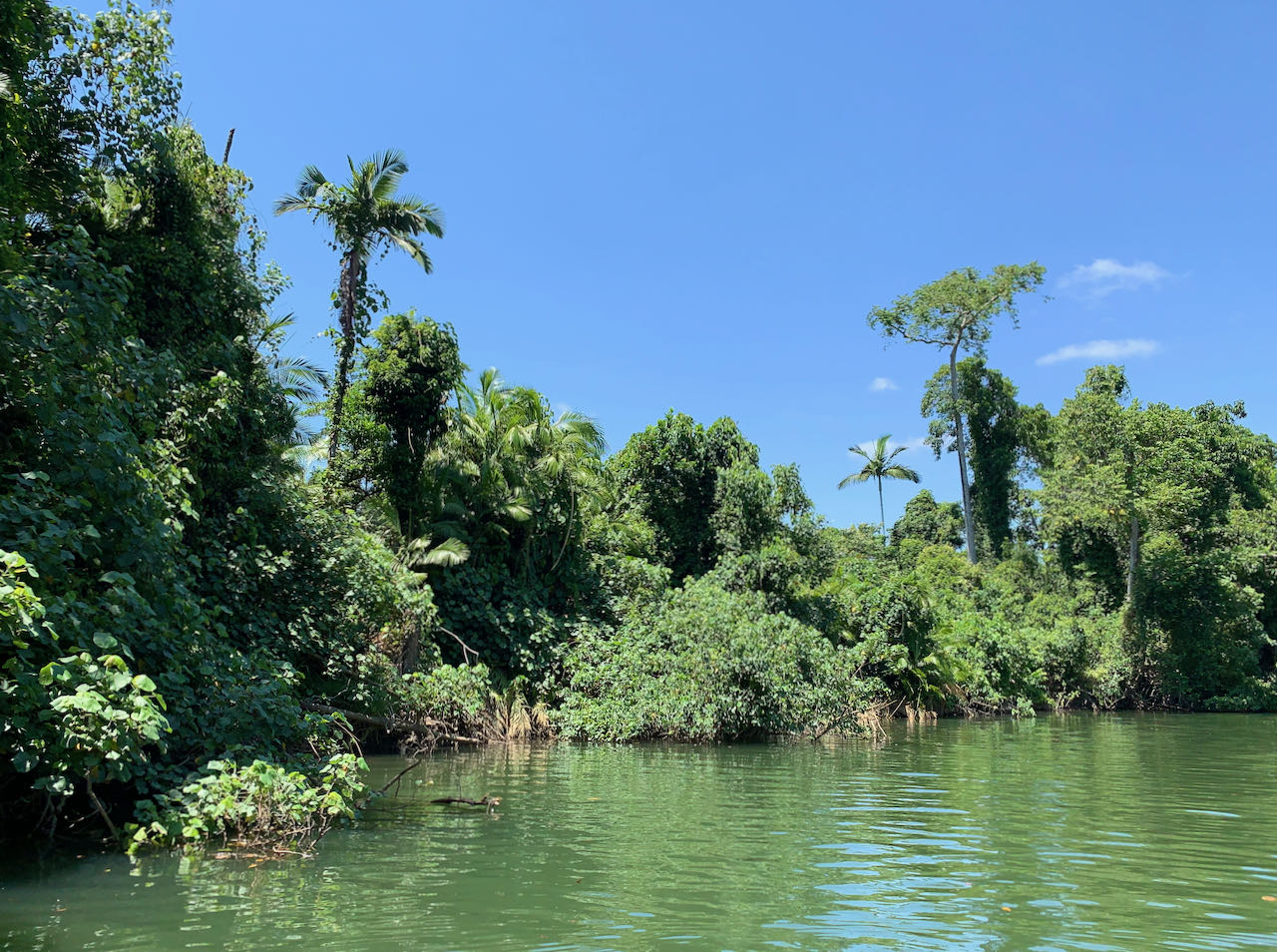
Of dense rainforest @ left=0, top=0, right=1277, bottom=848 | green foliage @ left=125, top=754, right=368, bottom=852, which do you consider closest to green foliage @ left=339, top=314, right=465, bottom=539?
dense rainforest @ left=0, top=0, right=1277, bottom=848

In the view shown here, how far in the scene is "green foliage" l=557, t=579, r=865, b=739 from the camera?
16625mm

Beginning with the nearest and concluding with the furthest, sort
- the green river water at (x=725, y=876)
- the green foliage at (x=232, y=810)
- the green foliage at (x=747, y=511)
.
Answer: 1. the green river water at (x=725, y=876)
2. the green foliage at (x=232, y=810)
3. the green foliage at (x=747, y=511)

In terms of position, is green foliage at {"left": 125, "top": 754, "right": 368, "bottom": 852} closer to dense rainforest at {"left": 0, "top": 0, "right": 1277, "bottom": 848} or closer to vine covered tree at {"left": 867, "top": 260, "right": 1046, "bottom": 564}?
dense rainforest at {"left": 0, "top": 0, "right": 1277, "bottom": 848}

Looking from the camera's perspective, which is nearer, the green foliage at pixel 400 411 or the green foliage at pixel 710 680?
the green foliage at pixel 710 680

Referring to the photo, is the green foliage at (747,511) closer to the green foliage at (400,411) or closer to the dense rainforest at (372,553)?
the dense rainforest at (372,553)

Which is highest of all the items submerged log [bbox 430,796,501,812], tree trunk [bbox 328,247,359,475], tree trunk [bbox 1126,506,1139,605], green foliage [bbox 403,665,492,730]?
tree trunk [bbox 328,247,359,475]

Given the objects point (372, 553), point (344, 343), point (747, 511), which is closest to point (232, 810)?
point (372, 553)

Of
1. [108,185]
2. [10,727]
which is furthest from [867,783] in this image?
[108,185]

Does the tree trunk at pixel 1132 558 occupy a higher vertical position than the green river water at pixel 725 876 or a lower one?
higher

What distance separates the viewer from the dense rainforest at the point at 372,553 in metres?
7.63

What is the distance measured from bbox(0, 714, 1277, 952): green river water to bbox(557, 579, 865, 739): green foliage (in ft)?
15.8

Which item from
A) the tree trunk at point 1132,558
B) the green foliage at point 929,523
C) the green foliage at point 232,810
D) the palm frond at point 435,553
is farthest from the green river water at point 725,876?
the green foliage at point 929,523

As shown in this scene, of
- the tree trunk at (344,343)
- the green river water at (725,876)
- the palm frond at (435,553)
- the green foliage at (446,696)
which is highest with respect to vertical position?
the tree trunk at (344,343)

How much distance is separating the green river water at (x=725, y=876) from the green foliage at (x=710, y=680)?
4820 mm
